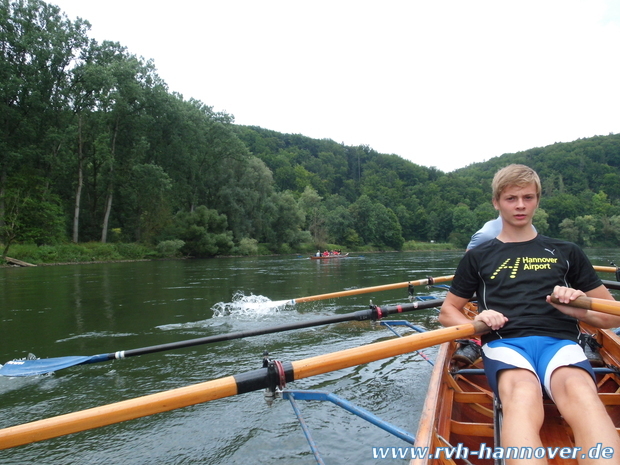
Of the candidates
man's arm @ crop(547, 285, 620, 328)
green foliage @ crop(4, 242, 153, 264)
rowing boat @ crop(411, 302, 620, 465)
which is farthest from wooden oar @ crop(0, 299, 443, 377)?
green foliage @ crop(4, 242, 153, 264)

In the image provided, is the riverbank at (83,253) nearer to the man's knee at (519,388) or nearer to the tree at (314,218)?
the tree at (314,218)

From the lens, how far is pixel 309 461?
128 inches

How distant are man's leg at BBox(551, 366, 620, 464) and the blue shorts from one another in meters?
0.04

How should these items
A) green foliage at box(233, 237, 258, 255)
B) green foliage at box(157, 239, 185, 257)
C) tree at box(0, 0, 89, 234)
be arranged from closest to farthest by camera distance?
tree at box(0, 0, 89, 234), green foliage at box(157, 239, 185, 257), green foliage at box(233, 237, 258, 255)

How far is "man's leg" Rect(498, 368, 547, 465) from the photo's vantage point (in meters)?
1.68

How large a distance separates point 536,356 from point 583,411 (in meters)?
0.34

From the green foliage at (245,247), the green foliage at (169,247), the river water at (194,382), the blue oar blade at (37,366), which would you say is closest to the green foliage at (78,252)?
the green foliage at (169,247)

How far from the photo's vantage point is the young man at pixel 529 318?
5.71ft

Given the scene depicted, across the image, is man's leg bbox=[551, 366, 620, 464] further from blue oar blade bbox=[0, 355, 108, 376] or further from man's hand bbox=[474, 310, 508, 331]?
blue oar blade bbox=[0, 355, 108, 376]

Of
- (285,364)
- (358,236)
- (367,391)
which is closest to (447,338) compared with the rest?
(285,364)

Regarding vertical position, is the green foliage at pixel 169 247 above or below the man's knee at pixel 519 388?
below

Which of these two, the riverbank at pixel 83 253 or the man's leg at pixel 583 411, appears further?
the riverbank at pixel 83 253

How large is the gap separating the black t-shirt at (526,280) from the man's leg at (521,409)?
25 cm

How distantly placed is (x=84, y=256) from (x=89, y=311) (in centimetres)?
2039
